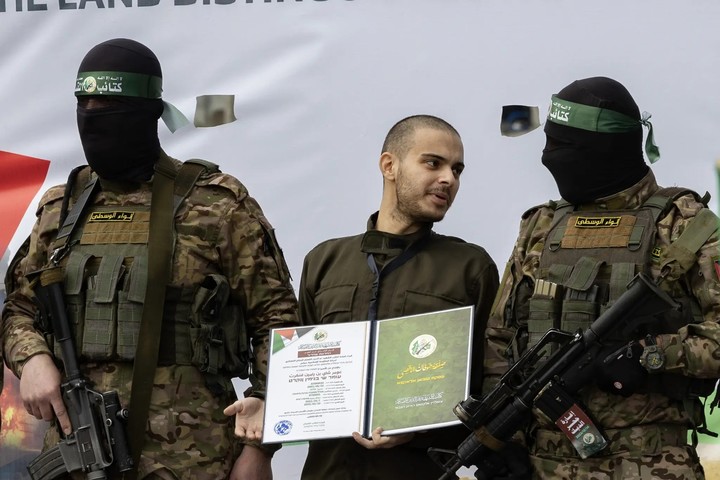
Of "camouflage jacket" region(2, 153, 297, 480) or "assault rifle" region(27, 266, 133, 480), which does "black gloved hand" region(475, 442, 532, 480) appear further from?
"assault rifle" region(27, 266, 133, 480)

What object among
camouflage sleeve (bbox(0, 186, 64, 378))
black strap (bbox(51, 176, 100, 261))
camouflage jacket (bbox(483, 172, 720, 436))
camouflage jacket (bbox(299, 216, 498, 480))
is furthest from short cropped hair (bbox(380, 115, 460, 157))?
camouflage sleeve (bbox(0, 186, 64, 378))

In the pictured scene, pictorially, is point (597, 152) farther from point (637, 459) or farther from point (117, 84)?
point (117, 84)

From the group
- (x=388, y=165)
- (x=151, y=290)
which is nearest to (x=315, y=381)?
(x=151, y=290)

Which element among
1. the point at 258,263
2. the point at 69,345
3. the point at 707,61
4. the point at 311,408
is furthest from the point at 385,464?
the point at 707,61

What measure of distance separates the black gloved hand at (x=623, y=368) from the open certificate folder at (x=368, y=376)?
39 cm

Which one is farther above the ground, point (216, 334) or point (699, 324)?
point (699, 324)

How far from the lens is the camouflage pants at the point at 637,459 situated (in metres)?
4.21

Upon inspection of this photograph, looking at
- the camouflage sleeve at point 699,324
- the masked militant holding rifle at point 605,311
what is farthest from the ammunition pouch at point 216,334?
the camouflage sleeve at point 699,324

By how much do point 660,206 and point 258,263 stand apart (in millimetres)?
1217

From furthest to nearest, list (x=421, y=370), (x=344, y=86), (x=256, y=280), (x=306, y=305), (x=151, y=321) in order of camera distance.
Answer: (x=344, y=86) → (x=306, y=305) → (x=256, y=280) → (x=151, y=321) → (x=421, y=370)

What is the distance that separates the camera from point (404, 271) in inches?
185

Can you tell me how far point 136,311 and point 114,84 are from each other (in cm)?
70

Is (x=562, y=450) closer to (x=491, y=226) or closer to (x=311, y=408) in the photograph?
(x=311, y=408)

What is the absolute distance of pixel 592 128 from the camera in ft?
14.6
